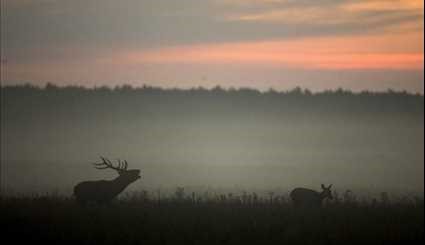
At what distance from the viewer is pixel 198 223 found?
1183 cm

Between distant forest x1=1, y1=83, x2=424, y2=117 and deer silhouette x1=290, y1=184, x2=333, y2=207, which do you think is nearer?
deer silhouette x1=290, y1=184, x2=333, y2=207

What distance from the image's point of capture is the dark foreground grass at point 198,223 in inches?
433

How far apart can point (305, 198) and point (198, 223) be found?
371 cm

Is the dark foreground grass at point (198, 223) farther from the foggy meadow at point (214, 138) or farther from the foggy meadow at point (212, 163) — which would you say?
the foggy meadow at point (214, 138)

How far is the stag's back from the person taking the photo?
583 inches

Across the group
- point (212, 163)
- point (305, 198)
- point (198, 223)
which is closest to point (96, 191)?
point (198, 223)

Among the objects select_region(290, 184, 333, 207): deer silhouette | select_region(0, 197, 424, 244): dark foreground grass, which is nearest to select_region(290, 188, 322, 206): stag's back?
select_region(290, 184, 333, 207): deer silhouette

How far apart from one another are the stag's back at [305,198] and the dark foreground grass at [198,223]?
95 centimetres

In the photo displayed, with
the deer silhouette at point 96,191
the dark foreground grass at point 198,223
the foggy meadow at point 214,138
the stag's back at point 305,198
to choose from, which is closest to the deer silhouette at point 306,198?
the stag's back at point 305,198

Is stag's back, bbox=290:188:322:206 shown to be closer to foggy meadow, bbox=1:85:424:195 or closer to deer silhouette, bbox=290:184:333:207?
deer silhouette, bbox=290:184:333:207

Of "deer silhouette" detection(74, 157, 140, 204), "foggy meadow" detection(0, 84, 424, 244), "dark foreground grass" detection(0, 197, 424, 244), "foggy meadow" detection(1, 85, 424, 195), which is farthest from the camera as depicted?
"foggy meadow" detection(1, 85, 424, 195)

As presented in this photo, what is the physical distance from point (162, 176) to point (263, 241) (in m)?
8.57

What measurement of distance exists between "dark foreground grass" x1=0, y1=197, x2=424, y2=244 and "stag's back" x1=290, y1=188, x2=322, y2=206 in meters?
0.95

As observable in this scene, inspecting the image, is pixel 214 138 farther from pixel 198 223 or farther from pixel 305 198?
pixel 198 223
